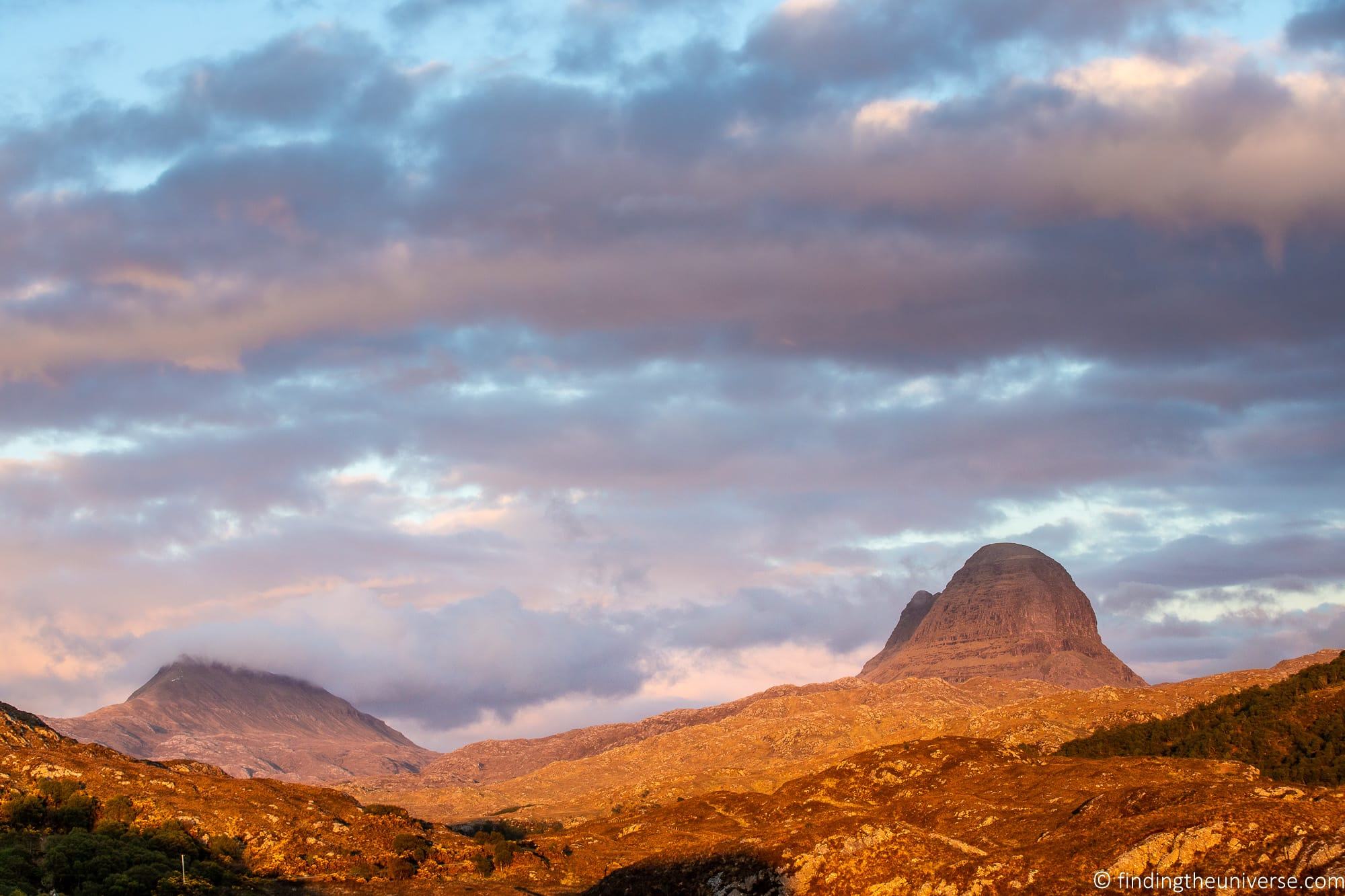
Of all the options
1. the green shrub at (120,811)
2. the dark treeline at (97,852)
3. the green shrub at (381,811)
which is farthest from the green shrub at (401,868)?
the green shrub at (120,811)

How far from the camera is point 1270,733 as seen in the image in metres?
76.4

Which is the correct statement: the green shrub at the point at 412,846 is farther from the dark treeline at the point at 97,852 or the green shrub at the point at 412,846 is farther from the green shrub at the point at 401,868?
the dark treeline at the point at 97,852

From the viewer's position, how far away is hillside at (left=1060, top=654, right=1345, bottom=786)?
69.8 m

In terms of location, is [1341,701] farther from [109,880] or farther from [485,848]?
[109,880]

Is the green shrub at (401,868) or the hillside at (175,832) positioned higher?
the hillside at (175,832)

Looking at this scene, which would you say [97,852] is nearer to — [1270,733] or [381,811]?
[381,811]

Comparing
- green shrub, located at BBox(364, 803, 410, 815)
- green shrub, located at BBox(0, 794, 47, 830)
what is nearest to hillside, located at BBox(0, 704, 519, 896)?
green shrub, located at BBox(0, 794, 47, 830)

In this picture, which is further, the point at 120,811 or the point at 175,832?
the point at 120,811

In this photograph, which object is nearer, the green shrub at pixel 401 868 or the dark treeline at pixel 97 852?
the dark treeline at pixel 97 852

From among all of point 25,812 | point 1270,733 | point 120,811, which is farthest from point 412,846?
point 1270,733

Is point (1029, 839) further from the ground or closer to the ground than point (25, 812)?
closer to the ground

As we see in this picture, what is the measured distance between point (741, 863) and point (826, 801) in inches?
866

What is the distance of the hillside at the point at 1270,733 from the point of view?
6975 centimetres

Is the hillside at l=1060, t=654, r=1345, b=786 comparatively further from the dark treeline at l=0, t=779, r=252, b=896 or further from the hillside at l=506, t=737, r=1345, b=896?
the dark treeline at l=0, t=779, r=252, b=896
